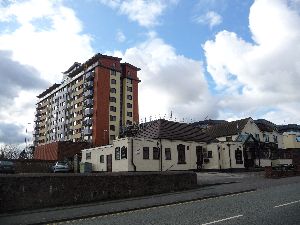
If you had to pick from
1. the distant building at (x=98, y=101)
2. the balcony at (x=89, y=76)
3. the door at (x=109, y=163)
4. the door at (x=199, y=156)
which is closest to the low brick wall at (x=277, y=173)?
the door at (x=199, y=156)

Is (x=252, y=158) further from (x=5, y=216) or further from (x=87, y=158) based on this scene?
(x=5, y=216)

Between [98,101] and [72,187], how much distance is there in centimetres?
7224

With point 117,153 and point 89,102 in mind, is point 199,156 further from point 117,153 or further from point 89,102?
point 89,102

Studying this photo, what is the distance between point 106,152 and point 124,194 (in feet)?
74.8

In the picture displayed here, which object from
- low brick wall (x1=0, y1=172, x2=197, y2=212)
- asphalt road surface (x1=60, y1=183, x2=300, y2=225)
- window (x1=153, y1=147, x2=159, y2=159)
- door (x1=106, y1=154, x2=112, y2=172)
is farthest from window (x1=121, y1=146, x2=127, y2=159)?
asphalt road surface (x1=60, y1=183, x2=300, y2=225)

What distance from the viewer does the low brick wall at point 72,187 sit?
14398 millimetres

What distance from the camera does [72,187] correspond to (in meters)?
16.4

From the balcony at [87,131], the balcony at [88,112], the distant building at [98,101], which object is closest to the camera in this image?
the balcony at [87,131]

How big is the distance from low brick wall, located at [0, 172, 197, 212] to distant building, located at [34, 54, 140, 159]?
192 ft

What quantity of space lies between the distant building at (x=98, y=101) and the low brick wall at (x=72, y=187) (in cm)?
5855

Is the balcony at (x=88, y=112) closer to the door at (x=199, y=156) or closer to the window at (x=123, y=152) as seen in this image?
the door at (x=199, y=156)

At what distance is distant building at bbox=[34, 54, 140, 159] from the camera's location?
87.2m

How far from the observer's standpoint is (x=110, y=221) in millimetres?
11406

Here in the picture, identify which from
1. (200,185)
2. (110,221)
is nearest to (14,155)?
(200,185)
